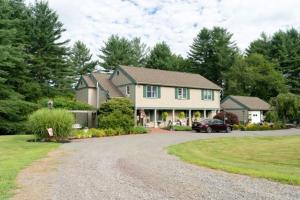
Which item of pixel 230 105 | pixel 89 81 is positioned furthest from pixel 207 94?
pixel 89 81

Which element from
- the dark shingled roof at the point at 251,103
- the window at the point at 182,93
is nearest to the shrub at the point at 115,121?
the window at the point at 182,93

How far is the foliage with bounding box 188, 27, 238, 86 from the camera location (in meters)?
71.0

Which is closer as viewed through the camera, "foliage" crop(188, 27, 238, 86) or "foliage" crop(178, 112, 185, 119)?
"foliage" crop(178, 112, 185, 119)

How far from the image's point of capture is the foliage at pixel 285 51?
7119 centimetres

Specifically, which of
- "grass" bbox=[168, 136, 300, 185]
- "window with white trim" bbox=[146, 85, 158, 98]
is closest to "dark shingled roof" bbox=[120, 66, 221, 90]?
"window with white trim" bbox=[146, 85, 158, 98]

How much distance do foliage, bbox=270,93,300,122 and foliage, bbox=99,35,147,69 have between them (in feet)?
92.9

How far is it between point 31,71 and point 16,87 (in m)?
3.82

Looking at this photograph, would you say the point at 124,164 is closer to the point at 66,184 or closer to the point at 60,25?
the point at 66,184

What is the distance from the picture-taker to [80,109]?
3800cm

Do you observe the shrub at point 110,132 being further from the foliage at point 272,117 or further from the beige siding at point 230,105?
the beige siding at point 230,105

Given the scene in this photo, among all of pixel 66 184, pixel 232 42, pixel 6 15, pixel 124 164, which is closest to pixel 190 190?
pixel 66 184

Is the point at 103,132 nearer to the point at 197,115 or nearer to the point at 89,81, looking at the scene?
the point at 89,81

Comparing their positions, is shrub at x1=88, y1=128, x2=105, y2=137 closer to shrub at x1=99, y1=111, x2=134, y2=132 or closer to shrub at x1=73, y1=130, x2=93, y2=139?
shrub at x1=73, y1=130, x2=93, y2=139

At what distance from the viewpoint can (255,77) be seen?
217 feet
